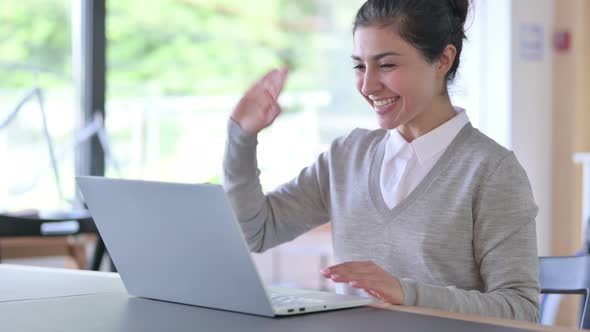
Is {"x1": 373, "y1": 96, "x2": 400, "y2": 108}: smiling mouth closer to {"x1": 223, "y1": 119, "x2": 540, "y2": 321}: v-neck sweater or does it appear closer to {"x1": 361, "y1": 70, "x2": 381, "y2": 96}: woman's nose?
{"x1": 361, "y1": 70, "x2": 381, "y2": 96}: woman's nose

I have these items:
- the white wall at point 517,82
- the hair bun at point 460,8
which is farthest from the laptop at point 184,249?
the white wall at point 517,82

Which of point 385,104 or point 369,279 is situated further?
point 385,104

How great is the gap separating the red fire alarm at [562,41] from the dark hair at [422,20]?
3.21m

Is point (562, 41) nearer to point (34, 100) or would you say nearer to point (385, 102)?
point (34, 100)

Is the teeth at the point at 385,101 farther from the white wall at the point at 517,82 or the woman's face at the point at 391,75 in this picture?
the white wall at the point at 517,82

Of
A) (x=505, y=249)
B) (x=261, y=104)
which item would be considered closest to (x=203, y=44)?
(x=261, y=104)

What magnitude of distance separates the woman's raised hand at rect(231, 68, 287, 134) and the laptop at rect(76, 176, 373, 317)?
0.32 meters

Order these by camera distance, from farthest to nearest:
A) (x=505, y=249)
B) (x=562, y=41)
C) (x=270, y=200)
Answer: (x=562, y=41) → (x=270, y=200) → (x=505, y=249)

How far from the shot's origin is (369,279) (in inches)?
51.2

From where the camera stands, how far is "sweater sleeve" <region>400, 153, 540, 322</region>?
4.69 feet

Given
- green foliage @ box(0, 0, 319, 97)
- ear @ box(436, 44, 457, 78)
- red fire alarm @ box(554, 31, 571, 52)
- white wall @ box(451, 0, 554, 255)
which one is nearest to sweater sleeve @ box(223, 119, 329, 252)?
ear @ box(436, 44, 457, 78)

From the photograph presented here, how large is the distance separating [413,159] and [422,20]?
0.81ft

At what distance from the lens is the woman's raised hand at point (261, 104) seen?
156cm

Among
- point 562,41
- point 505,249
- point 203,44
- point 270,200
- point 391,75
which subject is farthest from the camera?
point 203,44
